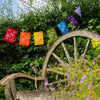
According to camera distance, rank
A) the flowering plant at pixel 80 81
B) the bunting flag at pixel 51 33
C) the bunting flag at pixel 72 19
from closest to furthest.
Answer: the flowering plant at pixel 80 81 → the bunting flag at pixel 72 19 → the bunting flag at pixel 51 33

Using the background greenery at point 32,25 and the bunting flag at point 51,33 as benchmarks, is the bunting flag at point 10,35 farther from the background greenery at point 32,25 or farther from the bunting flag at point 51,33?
the bunting flag at point 51,33

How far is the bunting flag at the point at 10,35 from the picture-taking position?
318cm

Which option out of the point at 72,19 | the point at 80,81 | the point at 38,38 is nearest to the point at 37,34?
the point at 38,38

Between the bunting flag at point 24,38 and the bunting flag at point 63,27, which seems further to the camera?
the bunting flag at point 24,38

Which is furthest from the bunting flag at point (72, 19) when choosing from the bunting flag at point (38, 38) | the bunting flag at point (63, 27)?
the bunting flag at point (38, 38)

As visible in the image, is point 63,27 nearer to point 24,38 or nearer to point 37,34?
point 37,34

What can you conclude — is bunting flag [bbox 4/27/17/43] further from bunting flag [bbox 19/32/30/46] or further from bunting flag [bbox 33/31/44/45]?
bunting flag [bbox 33/31/44/45]

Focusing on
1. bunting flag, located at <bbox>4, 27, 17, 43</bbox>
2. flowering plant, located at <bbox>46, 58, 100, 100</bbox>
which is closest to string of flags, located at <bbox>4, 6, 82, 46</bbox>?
bunting flag, located at <bbox>4, 27, 17, 43</bbox>

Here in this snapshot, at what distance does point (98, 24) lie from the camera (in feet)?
10.0

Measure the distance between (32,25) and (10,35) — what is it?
0.45 meters

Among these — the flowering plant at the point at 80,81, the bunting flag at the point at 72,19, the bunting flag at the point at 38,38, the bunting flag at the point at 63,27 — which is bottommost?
the flowering plant at the point at 80,81

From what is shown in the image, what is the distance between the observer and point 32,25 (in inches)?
129

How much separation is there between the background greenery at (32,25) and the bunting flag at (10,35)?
105mm

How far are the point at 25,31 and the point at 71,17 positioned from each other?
A: 35.4 inches
